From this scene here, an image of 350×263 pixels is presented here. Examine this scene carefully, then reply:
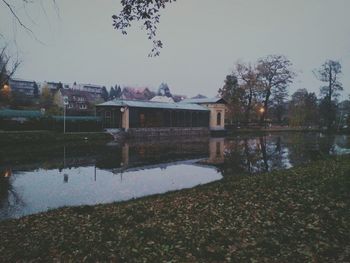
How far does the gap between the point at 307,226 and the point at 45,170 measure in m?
13.1

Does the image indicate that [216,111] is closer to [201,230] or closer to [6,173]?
[6,173]

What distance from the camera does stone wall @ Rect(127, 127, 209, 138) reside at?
3938 centimetres

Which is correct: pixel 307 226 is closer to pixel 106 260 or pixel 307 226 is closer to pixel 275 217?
pixel 275 217

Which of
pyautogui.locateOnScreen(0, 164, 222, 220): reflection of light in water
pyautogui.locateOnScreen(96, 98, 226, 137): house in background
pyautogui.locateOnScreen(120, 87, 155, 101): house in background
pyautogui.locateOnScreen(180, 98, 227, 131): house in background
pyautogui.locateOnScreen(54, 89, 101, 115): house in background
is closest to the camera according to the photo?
pyautogui.locateOnScreen(0, 164, 222, 220): reflection of light in water

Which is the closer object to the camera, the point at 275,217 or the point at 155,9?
the point at 275,217

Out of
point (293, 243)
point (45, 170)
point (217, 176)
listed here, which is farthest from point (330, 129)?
point (293, 243)

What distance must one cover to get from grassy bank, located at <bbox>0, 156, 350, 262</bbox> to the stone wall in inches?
1207

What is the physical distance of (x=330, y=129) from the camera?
181 feet

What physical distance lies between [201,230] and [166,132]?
125 ft

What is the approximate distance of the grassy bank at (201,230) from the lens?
16.2 ft

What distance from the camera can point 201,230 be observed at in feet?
19.6

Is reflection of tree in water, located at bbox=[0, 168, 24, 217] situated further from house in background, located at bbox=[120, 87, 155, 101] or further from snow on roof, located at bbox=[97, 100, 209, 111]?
house in background, located at bbox=[120, 87, 155, 101]

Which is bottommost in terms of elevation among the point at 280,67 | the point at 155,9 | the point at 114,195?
the point at 114,195

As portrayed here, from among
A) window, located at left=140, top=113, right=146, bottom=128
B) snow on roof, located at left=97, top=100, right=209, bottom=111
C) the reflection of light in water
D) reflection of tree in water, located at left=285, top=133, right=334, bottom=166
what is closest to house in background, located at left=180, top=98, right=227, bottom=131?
snow on roof, located at left=97, top=100, right=209, bottom=111
